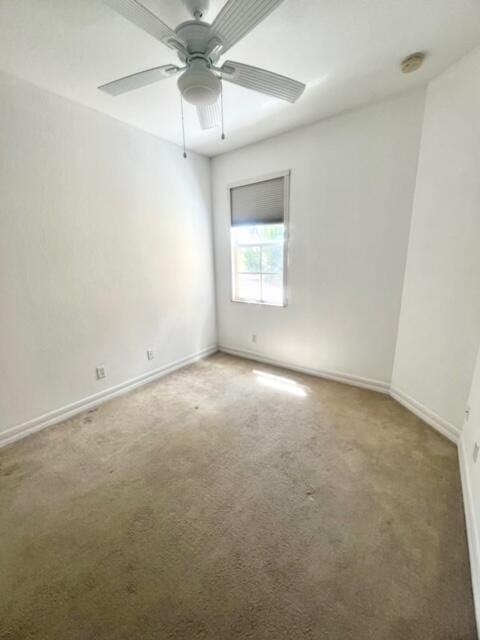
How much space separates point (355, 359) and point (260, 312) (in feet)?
4.06

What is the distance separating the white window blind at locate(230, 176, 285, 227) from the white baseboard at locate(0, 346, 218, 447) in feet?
6.25

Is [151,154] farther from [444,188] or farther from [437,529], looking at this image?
[437,529]

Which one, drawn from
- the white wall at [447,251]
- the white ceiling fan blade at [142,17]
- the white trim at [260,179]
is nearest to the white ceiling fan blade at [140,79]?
the white ceiling fan blade at [142,17]

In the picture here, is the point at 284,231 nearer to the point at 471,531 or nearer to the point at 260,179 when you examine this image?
the point at 260,179

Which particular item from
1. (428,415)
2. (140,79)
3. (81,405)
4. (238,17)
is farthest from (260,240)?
(81,405)

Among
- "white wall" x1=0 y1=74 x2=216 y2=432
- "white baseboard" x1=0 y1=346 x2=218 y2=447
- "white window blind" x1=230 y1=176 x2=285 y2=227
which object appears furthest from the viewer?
"white window blind" x1=230 y1=176 x2=285 y2=227

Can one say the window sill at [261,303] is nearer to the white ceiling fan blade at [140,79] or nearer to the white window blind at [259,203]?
the white window blind at [259,203]

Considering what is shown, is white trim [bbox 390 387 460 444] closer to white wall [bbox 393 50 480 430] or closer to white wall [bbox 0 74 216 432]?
white wall [bbox 393 50 480 430]

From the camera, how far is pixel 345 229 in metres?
2.63

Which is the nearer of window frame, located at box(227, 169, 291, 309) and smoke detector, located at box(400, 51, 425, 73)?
smoke detector, located at box(400, 51, 425, 73)

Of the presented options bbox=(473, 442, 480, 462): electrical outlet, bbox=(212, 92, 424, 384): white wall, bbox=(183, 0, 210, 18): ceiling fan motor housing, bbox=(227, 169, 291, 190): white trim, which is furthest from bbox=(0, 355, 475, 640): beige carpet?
bbox=(183, 0, 210, 18): ceiling fan motor housing

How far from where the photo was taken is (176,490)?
5.34 feet

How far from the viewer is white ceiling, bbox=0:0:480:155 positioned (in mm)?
1392

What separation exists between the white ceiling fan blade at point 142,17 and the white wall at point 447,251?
1.90 meters
